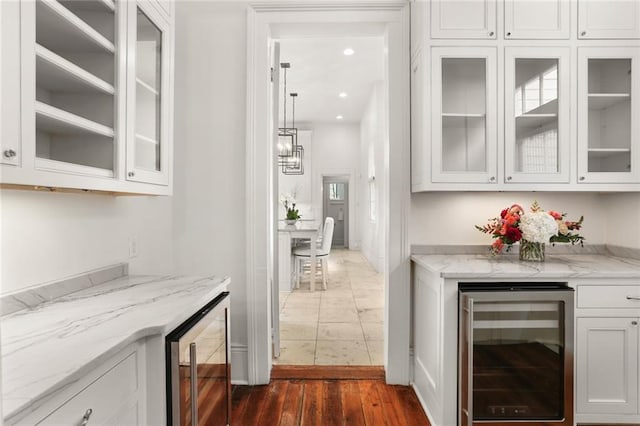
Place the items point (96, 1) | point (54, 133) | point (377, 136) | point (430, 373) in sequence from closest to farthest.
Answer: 1. point (54, 133)
2. point (96, 1)
3. point (430, 373)
4. point (377, 136)

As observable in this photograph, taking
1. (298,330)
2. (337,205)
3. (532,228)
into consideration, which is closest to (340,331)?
(298,330)

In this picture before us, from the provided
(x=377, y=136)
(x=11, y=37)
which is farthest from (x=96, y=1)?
(x=377, y=136)

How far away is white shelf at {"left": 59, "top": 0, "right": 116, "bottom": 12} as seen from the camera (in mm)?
1288

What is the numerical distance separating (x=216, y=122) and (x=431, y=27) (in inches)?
61.5

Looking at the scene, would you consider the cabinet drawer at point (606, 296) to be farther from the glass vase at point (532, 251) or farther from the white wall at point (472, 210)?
the white wall at point (472, 210)

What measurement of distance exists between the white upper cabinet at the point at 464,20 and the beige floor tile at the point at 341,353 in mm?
2422

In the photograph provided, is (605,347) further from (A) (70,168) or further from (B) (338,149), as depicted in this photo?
(B) (338,149)

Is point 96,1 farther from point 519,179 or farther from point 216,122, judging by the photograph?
point 519,179

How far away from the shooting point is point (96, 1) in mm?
1431

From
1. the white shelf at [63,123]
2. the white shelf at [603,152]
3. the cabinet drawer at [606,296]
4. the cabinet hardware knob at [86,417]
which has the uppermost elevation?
the white shelf at [603,152]

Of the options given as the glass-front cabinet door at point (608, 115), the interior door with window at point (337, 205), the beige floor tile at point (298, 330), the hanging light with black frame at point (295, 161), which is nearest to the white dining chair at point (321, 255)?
the beige floor tile at point (298, 330)

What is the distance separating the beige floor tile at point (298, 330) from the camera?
349 cm

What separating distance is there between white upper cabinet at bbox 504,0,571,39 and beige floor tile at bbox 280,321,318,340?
9.45 feet

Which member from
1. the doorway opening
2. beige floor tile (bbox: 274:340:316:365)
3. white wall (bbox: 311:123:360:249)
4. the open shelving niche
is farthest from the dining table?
white wall (bbox: 311:123:360:249)
